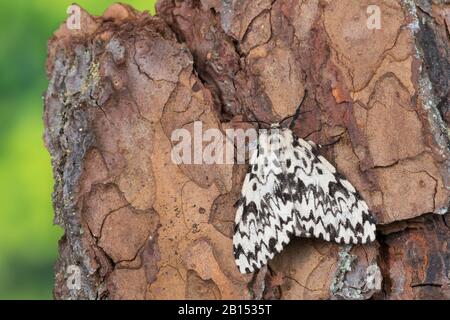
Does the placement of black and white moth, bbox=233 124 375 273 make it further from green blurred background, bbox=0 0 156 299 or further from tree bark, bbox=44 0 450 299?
green blurred background, bbox=0 0 156 299

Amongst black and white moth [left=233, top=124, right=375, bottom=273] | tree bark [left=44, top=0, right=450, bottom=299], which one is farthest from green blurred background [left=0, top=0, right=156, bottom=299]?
black and white moth [left=233, top=124, right=375, bottom=273]

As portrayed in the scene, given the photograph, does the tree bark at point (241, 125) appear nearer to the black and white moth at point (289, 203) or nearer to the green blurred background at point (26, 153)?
the black and white moth at point (289, 203)

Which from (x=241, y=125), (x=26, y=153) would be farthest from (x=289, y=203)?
(x=26, y=153)

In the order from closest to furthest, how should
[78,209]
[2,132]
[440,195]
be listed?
1. [440,195]
2. [78,209]
3. [2,132]

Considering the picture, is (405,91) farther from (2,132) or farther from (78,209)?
Answer: (2,132)

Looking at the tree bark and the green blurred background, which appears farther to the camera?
the green blurred background

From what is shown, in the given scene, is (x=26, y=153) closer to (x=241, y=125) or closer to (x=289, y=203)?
(x=241, y=125)

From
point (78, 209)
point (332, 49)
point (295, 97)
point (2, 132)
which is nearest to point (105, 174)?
point (78, 209)
